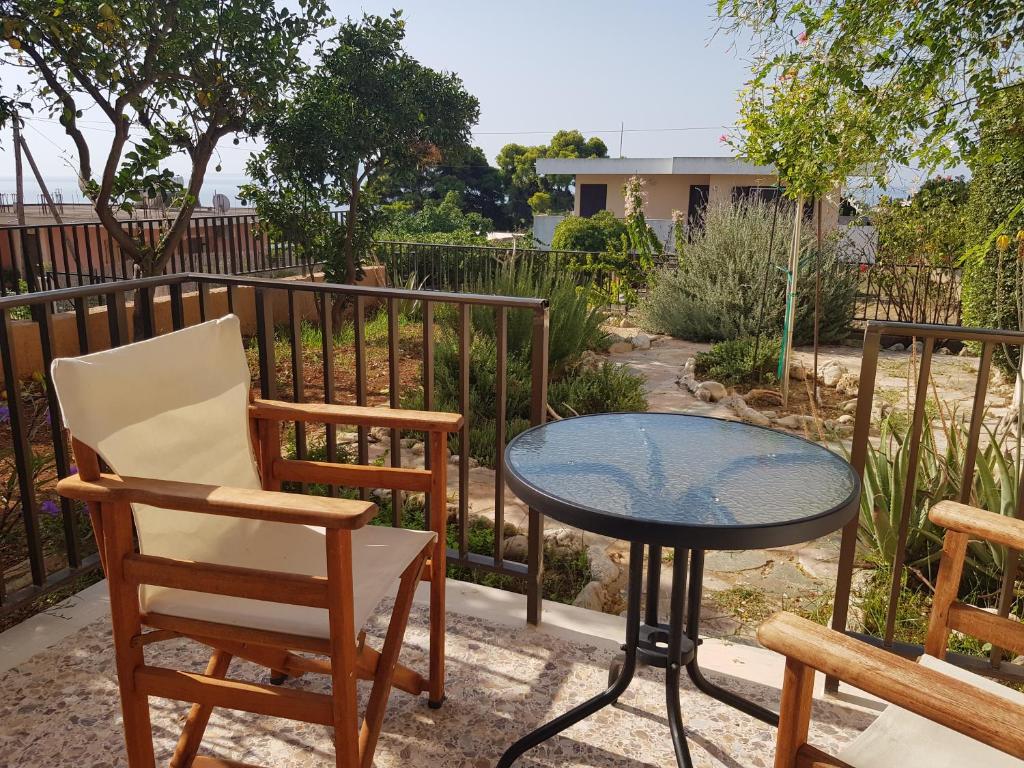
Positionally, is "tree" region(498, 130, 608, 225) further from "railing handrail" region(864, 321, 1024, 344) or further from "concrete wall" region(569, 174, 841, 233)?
"railing handrail" region(864, 321, 1024, 344)

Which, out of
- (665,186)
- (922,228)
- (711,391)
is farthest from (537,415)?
(665,186)

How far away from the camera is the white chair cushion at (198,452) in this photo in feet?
4.90

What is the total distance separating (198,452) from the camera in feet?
5.91

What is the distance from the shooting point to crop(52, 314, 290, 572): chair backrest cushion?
152 centimetres

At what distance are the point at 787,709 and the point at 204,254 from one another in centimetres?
784

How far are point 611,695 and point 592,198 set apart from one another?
80.6ft

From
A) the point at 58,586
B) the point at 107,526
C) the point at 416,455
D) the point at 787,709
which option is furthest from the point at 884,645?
the point at 416,455

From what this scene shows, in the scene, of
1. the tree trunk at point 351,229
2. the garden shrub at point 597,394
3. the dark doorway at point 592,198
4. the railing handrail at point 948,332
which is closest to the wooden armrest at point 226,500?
the railing handrail at point 948,332

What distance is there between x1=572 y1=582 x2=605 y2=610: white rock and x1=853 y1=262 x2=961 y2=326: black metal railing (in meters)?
6.76

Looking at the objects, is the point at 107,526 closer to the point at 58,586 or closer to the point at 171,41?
the point at 58,586

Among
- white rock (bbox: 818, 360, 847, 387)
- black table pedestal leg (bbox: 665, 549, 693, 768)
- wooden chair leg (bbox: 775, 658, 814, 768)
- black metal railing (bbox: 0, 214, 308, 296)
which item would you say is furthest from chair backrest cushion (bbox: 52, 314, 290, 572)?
white rock (bbox: 818, 360, 847, 387)

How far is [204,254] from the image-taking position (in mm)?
7844

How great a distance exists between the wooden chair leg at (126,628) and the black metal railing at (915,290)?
27.8 feet

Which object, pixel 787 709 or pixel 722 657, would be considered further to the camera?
pixel 722 657
